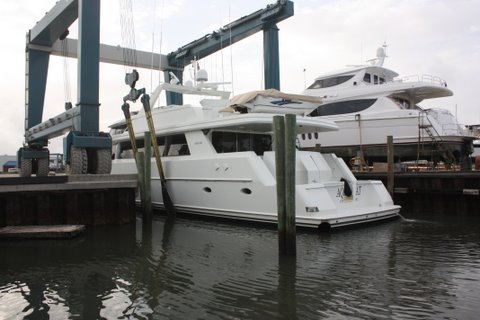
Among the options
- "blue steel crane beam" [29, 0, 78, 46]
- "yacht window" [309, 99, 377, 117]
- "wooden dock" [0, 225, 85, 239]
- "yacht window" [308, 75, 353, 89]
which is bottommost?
"wooden dock" [0, 225, 85, 239]

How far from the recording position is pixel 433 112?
48.8ft

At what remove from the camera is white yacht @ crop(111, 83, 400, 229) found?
874 centimetres

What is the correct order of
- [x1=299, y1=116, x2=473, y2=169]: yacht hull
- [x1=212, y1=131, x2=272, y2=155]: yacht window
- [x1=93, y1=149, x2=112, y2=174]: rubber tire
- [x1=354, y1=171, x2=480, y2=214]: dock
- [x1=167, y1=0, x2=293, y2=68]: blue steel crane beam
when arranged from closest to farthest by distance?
[x1=93, y1=149, x2=112, y2=174]: rubber tire < [x1=212, y1=131, x2=272, y2=155]: yacht window < [x1=354, y1=171, x2=480, y2=214]: dock < [x1=299, y1=116, x2=473, y2=169]: yacht hull < [x1=167, y1=0, x2=293, y2=68]: blue steel crane beam

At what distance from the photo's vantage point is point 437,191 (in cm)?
1161

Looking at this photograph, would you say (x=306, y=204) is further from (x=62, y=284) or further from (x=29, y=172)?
(x=29, y=172)

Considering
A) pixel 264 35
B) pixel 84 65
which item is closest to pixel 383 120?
pixel 264 35

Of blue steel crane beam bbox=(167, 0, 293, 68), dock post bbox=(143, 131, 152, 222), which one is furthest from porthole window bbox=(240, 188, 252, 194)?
blue steel crane beam bbox=(167, 0, 293, 68)

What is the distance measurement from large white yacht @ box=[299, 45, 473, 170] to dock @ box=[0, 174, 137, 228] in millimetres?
8928

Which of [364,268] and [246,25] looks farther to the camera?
[246,25]

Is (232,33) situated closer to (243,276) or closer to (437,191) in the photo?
(437,191)

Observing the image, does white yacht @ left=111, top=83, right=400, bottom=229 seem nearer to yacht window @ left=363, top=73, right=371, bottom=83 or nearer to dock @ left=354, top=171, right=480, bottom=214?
dock @ left=354, top=171, right=480, bottom=214

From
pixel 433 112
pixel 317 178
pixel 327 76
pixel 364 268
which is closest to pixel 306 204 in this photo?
pixel 317 178

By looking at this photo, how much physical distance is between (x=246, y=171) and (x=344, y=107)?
9.08 metres

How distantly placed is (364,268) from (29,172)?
44.9ft
